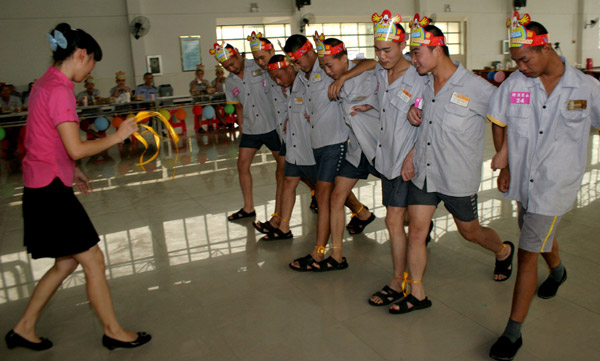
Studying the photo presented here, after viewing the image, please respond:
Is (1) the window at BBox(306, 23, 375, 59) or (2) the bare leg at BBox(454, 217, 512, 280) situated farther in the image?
(1) the window at BBox(306, 23, 375, 59)

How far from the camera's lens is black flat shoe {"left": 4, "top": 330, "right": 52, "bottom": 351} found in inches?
107

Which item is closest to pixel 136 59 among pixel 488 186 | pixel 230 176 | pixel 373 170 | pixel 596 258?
pixel 230 176

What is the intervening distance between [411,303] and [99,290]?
5.76 ft

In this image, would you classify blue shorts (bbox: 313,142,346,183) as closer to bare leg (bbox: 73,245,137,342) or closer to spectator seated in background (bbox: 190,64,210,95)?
bare leg (bbox: 73,245,137,342)

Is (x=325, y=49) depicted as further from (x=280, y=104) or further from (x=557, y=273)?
(x=557, y=273)

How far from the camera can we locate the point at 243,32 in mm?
15562

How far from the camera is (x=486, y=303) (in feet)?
9.63

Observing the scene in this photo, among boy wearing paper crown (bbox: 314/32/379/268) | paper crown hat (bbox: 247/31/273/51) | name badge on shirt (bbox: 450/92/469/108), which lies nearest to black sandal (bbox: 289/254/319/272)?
boy wearing paper crown (bbox: 314/32/379/268)

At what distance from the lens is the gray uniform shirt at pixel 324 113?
353 cm

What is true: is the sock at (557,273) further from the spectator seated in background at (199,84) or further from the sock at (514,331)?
the spectator seated in background at (199,84)

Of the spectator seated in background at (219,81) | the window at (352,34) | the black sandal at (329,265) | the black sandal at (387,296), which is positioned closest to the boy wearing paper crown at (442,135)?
the black sandal at (387,296)

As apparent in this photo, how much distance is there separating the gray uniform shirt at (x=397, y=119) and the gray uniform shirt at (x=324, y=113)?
579 mm

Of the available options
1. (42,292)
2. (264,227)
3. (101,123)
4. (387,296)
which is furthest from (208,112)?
Result: (387,296)

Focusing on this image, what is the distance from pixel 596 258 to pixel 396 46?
2.09 metres
